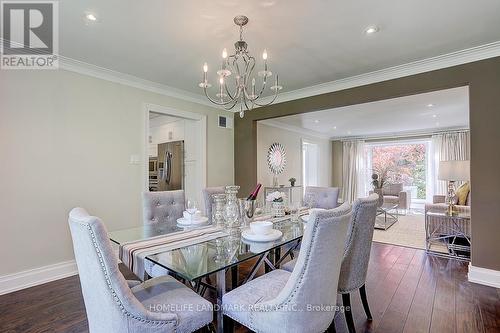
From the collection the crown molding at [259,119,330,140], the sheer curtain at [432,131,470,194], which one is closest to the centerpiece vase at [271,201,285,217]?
the crown molding at [259,119,330,140]

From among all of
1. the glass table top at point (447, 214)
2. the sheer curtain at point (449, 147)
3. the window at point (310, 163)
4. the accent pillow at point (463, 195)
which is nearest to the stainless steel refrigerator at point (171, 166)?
the glass table top at point (447, 214)

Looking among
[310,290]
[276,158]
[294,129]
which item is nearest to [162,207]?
[310,290]

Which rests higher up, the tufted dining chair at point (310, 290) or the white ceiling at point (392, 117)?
the white ceiling at point (392, 117)

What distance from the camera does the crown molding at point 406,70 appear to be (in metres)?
2.59

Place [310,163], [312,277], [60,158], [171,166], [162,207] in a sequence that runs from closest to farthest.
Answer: [312,277] → [162,207] → [60,158] → [171,166] → [310,163]

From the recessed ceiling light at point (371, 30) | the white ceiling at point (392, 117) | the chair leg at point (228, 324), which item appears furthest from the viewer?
the white ceiling at point (392, 117)

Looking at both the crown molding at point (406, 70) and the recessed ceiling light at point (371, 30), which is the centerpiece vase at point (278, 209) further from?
the crown molding at point (406, 70)

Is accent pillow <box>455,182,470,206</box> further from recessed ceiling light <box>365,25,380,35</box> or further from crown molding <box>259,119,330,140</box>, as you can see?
crown molding <box>259,119,330,140</box>

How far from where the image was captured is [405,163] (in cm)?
776

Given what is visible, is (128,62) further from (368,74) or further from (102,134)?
(368,74)

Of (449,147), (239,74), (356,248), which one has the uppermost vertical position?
(239,74)

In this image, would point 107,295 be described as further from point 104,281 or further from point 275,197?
point 275,197

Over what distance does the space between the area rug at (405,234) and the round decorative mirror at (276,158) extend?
2.56 metres
